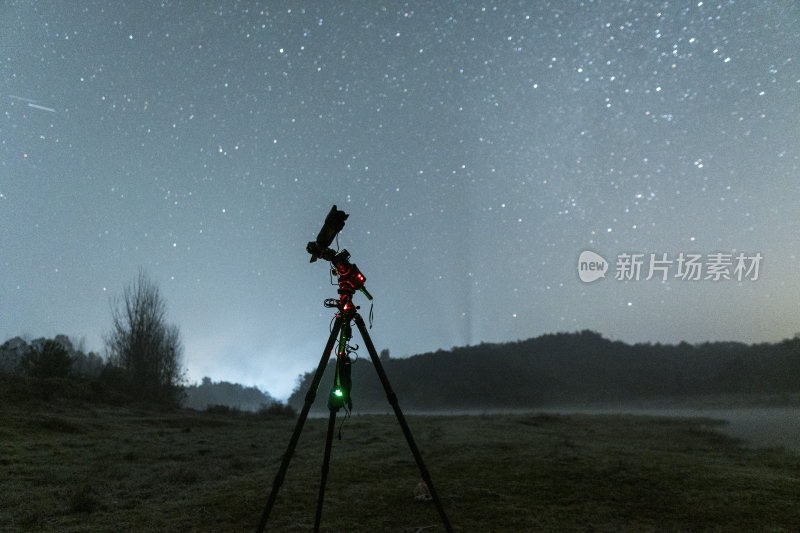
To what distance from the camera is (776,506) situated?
19.5 feet

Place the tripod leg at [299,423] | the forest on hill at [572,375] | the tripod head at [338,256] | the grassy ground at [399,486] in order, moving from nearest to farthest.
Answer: the tripod leg at [299,423], the tripod head at [338,256], the grassy ground at [399,486], the forest on hill at [572,375]

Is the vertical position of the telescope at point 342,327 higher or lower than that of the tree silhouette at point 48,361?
higher

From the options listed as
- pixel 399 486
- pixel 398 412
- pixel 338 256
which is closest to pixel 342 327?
pixel 338 256

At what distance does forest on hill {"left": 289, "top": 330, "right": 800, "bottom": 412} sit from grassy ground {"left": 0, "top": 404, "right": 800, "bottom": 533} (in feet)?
94.3

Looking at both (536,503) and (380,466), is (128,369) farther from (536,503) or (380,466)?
(536,503)

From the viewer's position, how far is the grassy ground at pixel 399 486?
5723mm

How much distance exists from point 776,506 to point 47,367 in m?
35.4

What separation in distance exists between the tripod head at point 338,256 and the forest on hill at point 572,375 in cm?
3635

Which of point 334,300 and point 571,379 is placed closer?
point 334,300

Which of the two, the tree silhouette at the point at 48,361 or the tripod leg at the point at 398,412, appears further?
the tree silhouette at the point at 48,361

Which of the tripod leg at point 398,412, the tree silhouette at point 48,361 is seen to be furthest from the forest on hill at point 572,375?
the tripod leg at point 398,412

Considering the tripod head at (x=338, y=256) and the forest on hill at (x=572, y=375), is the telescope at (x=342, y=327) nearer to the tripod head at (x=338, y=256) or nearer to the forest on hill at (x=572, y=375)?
the tripod head at (x=338, y=256)

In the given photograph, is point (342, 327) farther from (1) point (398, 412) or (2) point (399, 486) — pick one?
(2) point (399, 486)

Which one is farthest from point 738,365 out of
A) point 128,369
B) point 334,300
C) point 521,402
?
point 128,369
